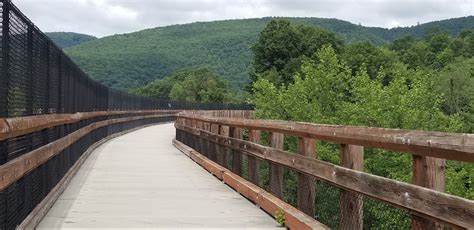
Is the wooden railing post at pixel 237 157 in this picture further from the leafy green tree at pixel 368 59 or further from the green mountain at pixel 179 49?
the green mountain at pixel 179 49

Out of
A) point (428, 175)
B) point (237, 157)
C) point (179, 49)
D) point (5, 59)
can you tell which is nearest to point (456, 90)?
point (237, 157)

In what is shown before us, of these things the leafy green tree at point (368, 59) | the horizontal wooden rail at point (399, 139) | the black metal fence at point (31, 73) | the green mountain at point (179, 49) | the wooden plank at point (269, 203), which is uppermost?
the green mountain at point (179, 49)

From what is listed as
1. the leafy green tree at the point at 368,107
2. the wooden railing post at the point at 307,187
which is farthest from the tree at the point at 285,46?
the wooden railing post at the point at 307,187

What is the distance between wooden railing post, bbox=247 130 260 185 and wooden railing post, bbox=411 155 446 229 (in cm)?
499

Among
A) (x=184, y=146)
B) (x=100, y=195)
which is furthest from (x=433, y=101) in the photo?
(x=100, y=195)

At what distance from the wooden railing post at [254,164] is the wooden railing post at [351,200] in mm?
3594

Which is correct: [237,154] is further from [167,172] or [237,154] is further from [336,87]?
[336,87]

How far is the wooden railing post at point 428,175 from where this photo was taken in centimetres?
408

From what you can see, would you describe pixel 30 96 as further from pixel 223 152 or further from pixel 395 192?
pixel 223 152

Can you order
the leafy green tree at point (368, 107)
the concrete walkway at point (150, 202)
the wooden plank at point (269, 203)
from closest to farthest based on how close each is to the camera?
the wooden plank at point (269, 203) < the concrete walkway at point (150, 202) < the leafy green tree at point (368, 107)

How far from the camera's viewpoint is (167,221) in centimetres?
719

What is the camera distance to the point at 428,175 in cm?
413

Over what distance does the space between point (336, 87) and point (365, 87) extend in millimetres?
10438

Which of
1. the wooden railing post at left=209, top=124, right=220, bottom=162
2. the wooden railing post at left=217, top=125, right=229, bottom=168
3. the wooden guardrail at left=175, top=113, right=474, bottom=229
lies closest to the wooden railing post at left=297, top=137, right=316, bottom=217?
the wooden guardrail at left=175, top=113, right=474, bottom=229
